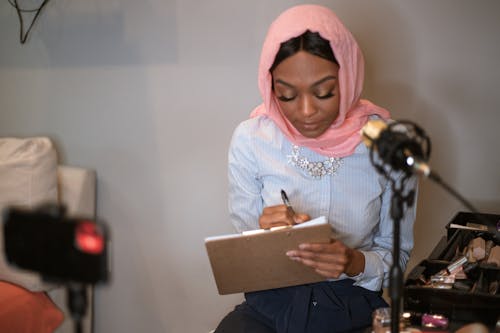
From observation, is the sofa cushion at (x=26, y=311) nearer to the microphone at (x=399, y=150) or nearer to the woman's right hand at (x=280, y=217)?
the woman's right hand at (x=280, y=217)

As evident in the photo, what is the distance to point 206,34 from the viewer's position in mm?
2125

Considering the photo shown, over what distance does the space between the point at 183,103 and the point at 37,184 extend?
0.56 m

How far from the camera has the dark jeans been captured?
1.50 m

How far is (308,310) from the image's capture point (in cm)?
151

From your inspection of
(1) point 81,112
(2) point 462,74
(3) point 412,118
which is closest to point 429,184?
(3) point 412,118

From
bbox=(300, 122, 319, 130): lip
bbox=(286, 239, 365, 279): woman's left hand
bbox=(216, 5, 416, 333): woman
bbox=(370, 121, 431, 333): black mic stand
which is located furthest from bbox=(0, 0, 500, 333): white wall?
bbox=(370, 121, 431, 333): black mic stand

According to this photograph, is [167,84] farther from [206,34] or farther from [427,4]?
[427,4]

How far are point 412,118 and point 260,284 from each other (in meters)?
0.87

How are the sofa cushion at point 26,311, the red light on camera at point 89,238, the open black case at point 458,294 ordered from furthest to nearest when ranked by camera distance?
the sofa cushion at point 26,311
the open black case at point 458,294
the red light on camera at point 89,238

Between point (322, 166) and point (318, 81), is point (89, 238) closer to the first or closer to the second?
point (318, 81)

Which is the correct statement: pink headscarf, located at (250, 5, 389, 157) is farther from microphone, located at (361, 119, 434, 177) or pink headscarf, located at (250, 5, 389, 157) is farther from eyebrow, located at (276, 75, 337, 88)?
microphone, located at (361, 119, 434, 177)

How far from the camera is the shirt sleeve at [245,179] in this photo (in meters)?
1.67

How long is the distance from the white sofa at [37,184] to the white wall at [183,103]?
0.40 feet

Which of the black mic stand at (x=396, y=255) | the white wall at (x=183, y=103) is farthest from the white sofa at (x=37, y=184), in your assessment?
the black mic stand at (x=396, y=255)
